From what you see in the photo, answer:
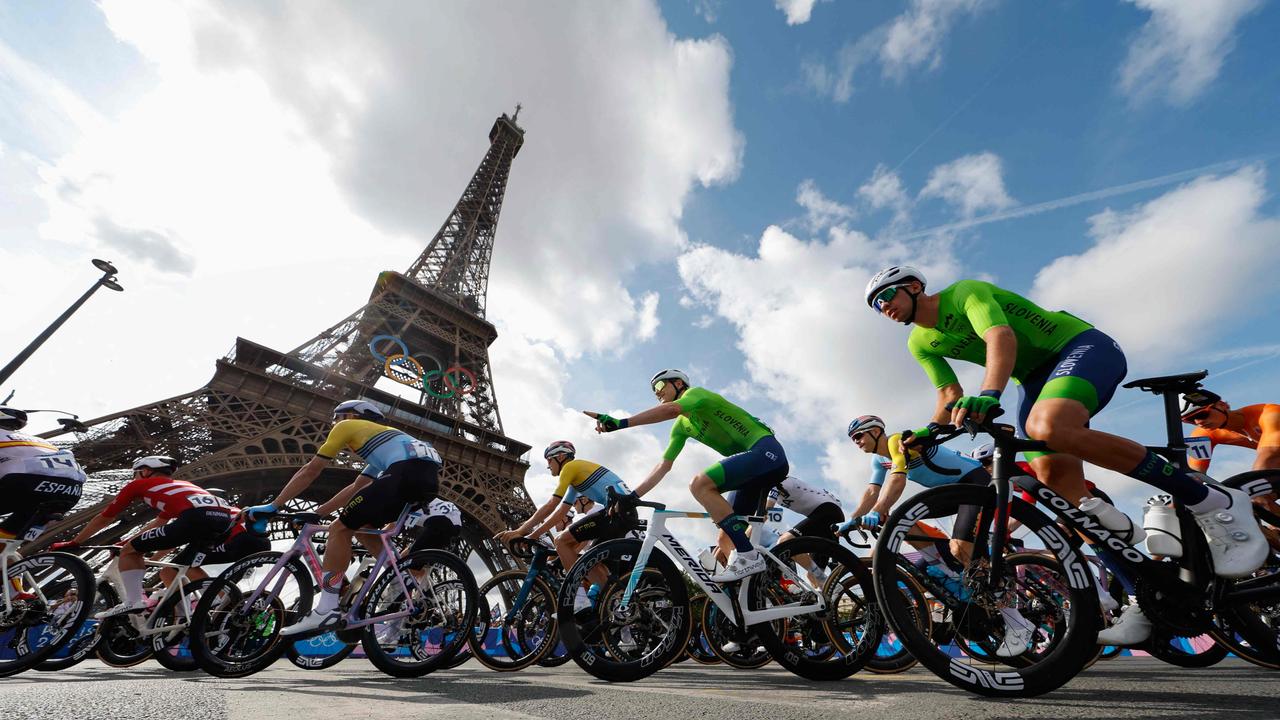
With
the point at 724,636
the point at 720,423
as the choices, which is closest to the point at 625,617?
the point at 724,636

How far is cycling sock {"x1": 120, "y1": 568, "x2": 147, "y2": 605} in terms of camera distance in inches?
202

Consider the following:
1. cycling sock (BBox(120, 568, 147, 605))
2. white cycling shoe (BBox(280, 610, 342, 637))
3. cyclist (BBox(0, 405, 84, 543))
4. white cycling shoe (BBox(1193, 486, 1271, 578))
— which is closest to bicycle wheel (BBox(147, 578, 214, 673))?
cycling sock (BBox(120, 568, 147, 605))

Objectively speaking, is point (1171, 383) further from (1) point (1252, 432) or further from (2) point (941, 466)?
(1) point (1252, 432)

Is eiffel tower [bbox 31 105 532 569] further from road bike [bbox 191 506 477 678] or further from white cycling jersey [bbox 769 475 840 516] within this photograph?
white cycling jersey [bbox 769 475 840 516]

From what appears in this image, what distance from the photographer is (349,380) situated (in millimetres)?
25016

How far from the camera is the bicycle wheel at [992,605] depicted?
6.66 ft

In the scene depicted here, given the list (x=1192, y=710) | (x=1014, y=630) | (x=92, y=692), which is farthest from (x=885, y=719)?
(x=92, y=692)

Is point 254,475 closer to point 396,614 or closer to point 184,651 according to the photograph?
point 184,651

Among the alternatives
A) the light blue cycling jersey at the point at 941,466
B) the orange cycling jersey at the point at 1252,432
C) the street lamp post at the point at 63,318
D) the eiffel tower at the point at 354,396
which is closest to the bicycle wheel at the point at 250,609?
the light blue cycling jersey at the point at 941,466

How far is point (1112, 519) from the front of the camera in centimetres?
229

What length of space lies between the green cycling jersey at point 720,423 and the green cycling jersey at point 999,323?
1472 mm

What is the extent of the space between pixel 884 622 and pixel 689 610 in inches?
48.4

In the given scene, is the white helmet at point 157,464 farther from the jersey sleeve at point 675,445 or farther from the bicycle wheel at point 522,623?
the jersey sleeve at point 675,445

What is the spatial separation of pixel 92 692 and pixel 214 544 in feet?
10.1
